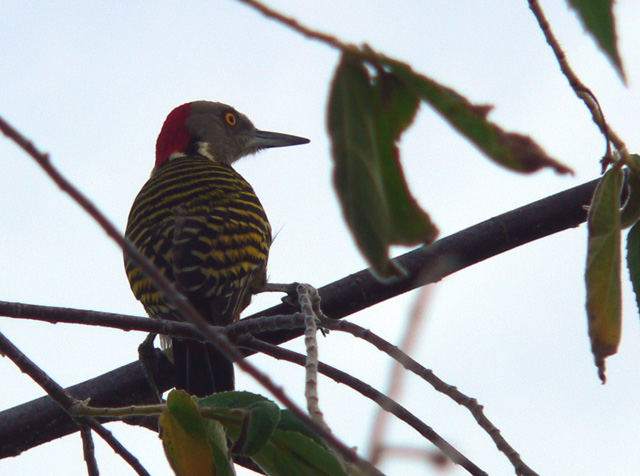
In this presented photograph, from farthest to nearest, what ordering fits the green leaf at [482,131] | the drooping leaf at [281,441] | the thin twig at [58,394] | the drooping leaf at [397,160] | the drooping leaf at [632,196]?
the thin twig at [58,394] < the drooping leaf at [281,441] < the drooping leaf at [632,196] < the drooping leaf at [397,160] < the green leaf at [482,131]

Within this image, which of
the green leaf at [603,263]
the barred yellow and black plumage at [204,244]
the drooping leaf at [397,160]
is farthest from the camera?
the barred yellow and black plumage at [204,244]

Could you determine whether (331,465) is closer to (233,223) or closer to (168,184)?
(233,223)

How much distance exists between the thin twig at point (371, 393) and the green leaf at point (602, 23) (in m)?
1.12

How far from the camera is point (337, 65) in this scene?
1.07 metres

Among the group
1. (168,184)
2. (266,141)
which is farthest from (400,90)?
(266,141)

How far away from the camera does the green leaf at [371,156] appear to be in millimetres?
1053

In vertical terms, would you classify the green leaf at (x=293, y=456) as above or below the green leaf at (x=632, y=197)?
below

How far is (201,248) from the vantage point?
450 centimetres

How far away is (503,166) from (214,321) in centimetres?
340

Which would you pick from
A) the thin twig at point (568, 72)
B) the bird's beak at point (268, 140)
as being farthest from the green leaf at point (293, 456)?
the bird's beak at point (268, 140)

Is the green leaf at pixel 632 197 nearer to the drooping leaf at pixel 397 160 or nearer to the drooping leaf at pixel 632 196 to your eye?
the drooping leaf at pixel 632 196

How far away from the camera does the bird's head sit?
7.75 meters

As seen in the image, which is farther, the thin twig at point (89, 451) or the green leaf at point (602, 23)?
the thin twig at point (89, 451)

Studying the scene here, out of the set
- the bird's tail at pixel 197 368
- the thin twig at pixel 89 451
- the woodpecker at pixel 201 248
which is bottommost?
the thin twig at pixel 89 451
